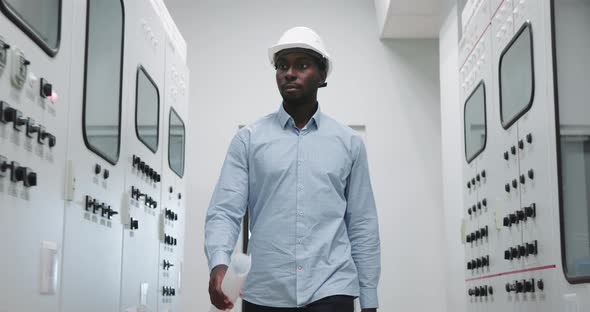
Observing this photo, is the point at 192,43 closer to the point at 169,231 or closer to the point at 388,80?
the point at 388,80

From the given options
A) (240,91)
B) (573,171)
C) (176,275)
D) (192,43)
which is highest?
(192,43)

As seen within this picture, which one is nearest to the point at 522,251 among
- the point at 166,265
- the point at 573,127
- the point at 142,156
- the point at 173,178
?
the point at 573,127

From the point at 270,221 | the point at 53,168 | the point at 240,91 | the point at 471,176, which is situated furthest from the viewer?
the point at 240,91

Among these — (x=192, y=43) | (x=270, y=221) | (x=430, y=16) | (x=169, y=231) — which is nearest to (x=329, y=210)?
(x=270, y=221)

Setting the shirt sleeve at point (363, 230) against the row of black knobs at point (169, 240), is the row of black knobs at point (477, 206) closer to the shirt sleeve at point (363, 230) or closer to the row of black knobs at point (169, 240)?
the shirt sleeve at point (363, 230)

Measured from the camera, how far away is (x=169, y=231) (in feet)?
19.6

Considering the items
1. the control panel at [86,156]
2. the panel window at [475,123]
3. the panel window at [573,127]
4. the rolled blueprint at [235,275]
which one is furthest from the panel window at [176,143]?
the rolled blueprint at [235,275]

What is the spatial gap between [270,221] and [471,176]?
9.04 ft

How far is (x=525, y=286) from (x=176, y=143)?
3405 millimetres

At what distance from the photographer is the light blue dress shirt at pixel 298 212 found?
2.90 metres

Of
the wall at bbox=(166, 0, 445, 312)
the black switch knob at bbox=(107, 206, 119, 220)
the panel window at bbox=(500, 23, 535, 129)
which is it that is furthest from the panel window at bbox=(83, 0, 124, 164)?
the wall at bbox=(166, 0, 445, 312)

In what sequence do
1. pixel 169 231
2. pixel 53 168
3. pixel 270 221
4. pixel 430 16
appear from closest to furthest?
pixel 270 221 < pixel 53 168 < pixel 169 231 < pixel 430 16

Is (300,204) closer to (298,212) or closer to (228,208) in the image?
(298,212)

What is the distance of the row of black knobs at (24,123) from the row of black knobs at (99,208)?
0.55 metres
